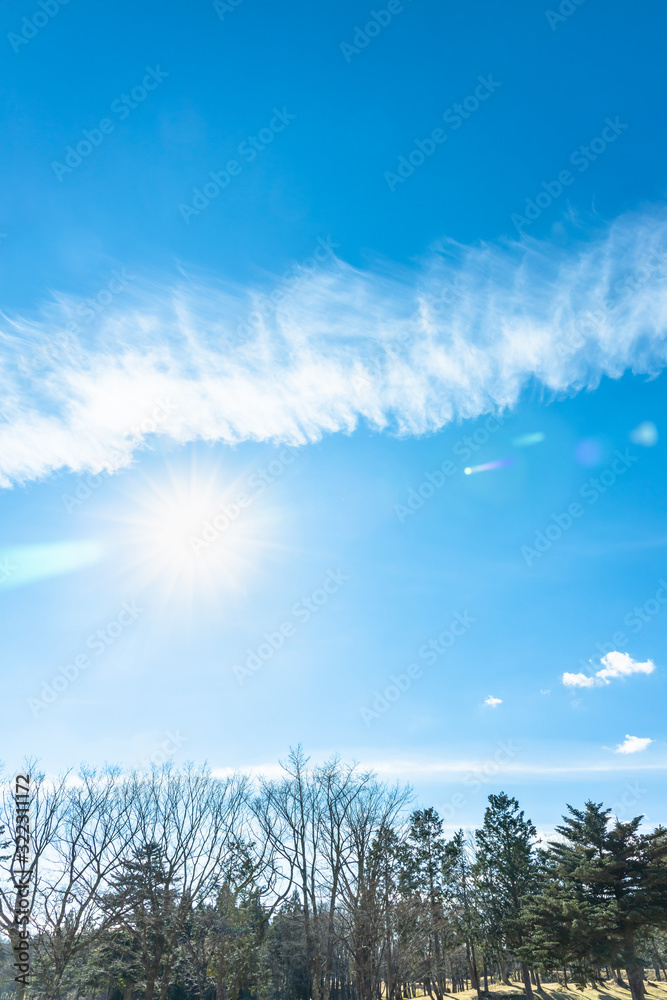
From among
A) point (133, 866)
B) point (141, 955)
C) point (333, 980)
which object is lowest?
point (333, 980)

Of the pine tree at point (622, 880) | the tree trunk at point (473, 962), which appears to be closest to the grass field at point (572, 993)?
the tree trunk at point (473, 962)

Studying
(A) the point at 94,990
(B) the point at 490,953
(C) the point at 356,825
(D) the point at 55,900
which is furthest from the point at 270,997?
(D) the point at 55,900

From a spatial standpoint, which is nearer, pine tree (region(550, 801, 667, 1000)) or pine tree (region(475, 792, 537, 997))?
pine tree (region(550, 801, 667, 1000))

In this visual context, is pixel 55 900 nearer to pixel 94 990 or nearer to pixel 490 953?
pixel 94 990

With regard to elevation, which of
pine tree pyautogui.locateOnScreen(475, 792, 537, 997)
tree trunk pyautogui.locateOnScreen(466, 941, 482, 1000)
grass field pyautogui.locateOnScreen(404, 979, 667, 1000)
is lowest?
grass field pyautogui.locateOnScreen(404, 979, 667, 1000)

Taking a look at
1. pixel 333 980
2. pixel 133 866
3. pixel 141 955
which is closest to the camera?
pixel 133 866

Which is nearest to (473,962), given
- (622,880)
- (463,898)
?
(463,898)

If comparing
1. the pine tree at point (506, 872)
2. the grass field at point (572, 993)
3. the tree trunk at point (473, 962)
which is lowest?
the grass field at point (572, 993)

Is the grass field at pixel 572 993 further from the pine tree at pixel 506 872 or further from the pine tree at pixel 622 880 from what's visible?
the pine tree at pixel 622 880

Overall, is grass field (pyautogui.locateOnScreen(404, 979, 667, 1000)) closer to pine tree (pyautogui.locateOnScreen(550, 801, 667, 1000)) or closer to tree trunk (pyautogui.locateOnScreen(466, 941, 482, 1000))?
tree trunk (pyautogui.locateOnScreen(466, 941, 482, 1000))

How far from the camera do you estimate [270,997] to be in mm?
48375

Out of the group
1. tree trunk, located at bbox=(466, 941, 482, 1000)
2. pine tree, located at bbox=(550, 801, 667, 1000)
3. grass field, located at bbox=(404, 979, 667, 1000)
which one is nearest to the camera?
pine tree, located at bbox=(550, 801, 667, 1000)

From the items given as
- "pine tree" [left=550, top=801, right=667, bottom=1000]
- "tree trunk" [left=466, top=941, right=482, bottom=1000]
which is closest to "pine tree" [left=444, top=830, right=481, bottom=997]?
"tree trunk" [left=466, top=941, right=482, bottom=1000]

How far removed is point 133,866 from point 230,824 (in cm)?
629
